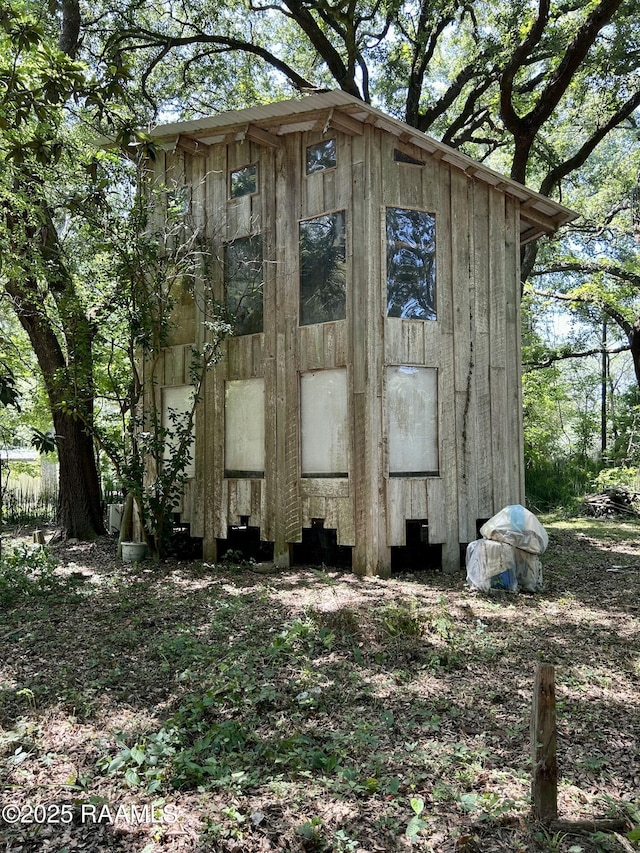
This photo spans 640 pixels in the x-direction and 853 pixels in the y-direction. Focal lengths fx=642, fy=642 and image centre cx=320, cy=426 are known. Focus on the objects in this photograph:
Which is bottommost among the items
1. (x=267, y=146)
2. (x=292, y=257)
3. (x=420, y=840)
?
(x=420, y=840)

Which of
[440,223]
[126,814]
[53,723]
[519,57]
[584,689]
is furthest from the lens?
[519,57]

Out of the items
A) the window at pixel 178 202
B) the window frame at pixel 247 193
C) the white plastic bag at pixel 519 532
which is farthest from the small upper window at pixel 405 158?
the white plastic bag at pixel 519 532

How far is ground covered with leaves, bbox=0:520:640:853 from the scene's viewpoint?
2824mm

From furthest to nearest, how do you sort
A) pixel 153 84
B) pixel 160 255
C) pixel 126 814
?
1. pixel 153 84
2. pixel 160 255
3. pixel 126 814

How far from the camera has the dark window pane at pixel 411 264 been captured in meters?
8.25

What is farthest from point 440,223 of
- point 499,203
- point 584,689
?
point 584,689

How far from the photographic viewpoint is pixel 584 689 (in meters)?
4.33

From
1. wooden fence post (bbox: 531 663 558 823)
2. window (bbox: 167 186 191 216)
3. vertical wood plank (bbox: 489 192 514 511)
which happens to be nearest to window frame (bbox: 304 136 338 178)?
window (bbox: 167 186 191 216)

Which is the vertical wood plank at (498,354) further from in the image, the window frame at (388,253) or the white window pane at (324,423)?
the white window pane at (324,423)

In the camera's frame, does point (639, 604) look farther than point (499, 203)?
No

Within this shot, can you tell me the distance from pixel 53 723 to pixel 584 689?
11.2ft

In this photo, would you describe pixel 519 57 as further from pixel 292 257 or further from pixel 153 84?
pixel 153 84

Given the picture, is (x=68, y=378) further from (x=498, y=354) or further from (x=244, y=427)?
(x=498, y=354)

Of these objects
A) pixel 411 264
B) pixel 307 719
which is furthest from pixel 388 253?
pixel 307 719
